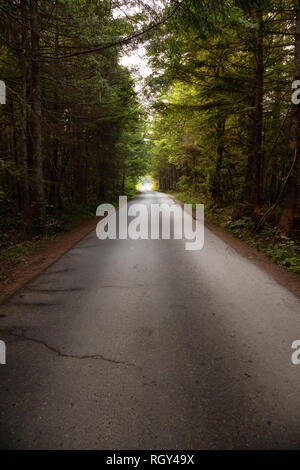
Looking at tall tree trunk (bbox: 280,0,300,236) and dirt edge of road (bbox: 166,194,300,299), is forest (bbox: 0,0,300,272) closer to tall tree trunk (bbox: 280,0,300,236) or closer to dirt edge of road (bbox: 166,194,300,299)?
tall tree trunk (bbox: 280,0,300,236)

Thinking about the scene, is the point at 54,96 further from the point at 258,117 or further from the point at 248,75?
the point at 258,117

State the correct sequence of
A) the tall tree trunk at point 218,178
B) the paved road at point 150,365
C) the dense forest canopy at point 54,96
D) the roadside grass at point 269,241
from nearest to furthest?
the paved road at point 150,365 < the roadside grass at point 269,241 < the dense forest canopy at point 54,96 < the tall tree trunk at point 218,178

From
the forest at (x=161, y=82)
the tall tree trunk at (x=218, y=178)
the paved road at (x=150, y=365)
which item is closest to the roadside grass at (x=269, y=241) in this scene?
the forest at (x=161, y=82)

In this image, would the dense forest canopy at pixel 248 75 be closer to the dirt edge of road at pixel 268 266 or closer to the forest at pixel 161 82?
the forest at pixel 161 82

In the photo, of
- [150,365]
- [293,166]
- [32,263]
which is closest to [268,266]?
[293,166]

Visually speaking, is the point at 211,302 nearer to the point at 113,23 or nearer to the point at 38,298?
the point at 38,298

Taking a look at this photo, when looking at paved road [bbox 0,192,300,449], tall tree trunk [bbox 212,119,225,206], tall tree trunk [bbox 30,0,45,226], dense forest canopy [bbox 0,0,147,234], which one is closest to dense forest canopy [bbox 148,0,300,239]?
tall tree trunk [bbox 212,119,225,206]

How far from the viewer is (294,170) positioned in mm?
7453

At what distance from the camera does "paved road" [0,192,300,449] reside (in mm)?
1875

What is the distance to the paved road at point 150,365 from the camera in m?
1.88

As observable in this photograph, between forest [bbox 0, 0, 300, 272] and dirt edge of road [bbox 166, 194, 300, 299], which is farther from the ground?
forest [bbox 0, 0, 300, 272]

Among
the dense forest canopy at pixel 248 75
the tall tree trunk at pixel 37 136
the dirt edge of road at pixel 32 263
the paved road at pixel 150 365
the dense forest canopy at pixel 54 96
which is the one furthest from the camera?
the tall tree trunk at pixel 37 136
